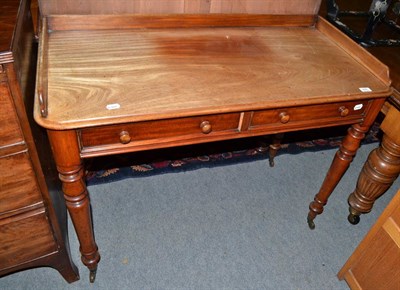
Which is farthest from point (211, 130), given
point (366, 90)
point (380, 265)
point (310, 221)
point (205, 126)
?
point (310, 221)

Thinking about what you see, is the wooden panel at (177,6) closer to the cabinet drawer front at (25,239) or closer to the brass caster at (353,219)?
the cabinet drawer front at (25,239)

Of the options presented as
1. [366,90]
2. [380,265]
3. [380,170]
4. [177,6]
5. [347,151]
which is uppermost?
[177,6]

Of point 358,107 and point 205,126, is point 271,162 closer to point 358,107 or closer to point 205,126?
point 358,107

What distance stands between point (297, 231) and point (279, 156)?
61 centimetres

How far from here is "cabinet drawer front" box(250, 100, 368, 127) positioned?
1287mm

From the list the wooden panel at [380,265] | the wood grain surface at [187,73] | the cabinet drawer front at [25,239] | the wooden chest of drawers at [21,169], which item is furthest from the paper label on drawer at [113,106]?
the wooden panel at [380,265]

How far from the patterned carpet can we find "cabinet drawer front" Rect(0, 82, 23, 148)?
1061 mm

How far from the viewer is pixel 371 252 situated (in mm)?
1463

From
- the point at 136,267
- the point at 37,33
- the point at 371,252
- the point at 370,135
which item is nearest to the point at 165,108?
the point at 37,33

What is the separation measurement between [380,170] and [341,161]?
0.24 metres

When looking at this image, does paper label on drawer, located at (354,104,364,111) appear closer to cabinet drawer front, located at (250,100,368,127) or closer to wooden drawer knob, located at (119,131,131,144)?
cabinet drawer front, located at (250,100,368,127)

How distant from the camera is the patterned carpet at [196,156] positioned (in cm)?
212

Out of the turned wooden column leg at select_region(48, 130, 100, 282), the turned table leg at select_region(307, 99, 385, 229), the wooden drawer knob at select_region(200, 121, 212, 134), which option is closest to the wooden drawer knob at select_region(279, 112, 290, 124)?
the wooden drawer knob at select_region(200, 121, 212, 134)

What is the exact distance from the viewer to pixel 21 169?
1.09 metres
